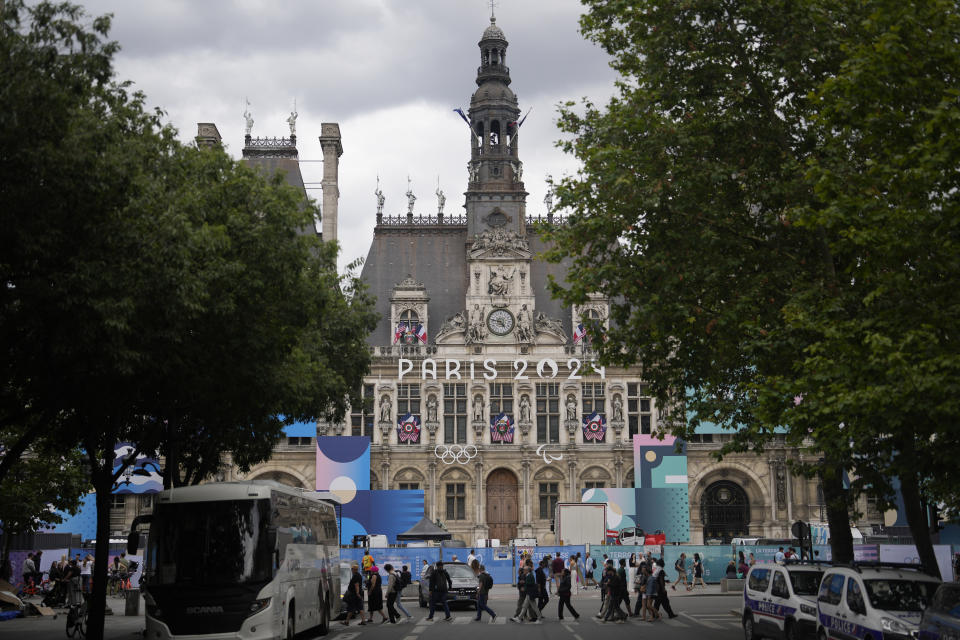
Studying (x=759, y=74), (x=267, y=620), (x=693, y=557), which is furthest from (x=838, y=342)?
(x=693, y=557)

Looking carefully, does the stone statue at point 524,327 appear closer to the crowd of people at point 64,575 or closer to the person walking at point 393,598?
the crowd of people at point 64,575

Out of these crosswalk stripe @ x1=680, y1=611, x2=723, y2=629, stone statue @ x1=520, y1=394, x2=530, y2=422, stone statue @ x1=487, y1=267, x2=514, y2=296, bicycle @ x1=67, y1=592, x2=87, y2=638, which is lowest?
crosswalk stripe @ x1=680, y1=611, x2=723, y2=629

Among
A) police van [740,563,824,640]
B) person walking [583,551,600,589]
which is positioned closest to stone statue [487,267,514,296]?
person walking [583,551,600,589]

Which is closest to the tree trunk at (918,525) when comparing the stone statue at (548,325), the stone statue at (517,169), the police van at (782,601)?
the police van at (782,601)

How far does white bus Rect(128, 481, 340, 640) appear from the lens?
18.9 m

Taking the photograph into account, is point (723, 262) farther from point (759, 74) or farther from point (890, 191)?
point (890, 191)

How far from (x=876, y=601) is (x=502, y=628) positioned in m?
11.3

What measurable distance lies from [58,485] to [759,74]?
29.6 meters

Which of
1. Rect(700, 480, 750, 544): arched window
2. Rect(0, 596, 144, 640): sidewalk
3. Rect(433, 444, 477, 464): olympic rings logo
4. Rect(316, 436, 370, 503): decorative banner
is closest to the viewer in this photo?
Rect(0, 596, 144, 640): sidewalk

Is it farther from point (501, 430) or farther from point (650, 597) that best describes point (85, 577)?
point (501, 430)

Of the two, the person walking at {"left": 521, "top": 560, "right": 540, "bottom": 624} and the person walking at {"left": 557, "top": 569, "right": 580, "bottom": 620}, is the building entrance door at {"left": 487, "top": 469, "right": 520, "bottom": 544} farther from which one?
the person walking at {"left": 521, "top": 560, "right": 540, "bottom": 624}

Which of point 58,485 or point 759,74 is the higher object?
point 759,74

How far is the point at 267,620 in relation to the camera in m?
19.1

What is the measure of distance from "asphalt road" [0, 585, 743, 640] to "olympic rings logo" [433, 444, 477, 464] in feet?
82.4
